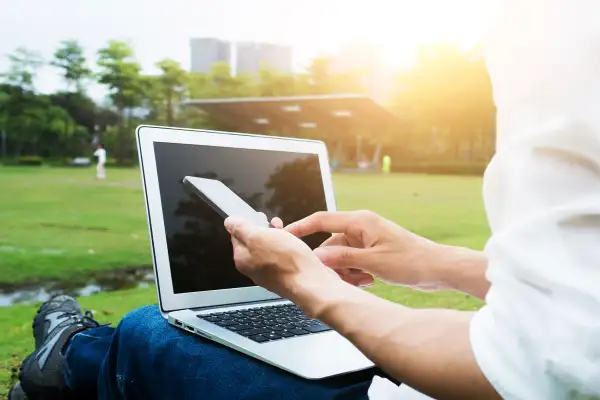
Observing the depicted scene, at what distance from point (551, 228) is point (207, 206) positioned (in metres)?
0.69

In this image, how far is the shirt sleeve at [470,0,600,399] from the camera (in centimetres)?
38

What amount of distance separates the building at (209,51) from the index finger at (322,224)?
4.53 metres

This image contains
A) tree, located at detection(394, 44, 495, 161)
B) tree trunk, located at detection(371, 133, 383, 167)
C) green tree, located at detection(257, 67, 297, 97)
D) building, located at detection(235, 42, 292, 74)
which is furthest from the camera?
tree, located at detection(394, 44, 495, 161)

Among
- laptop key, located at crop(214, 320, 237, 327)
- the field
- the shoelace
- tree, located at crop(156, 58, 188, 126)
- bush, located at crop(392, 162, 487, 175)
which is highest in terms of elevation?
tree, located at crop(156, 58, 188, 126)

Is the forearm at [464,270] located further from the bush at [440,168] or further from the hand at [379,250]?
the bush at [440,168]

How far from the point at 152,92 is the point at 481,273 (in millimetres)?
5095

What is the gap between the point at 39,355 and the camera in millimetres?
1190

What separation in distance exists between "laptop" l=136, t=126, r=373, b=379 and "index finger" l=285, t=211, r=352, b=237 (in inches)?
5.1

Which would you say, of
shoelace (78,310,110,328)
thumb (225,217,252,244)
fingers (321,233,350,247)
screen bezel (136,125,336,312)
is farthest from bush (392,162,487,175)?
thumb (225,217,252,244)

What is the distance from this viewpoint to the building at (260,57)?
552 centimetres

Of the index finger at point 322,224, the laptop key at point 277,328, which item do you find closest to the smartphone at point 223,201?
the index finger at point 322,224

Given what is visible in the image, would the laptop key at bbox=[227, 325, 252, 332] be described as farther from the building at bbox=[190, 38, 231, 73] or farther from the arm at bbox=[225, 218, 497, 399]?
the building at bbox=[190, 38, 231, 73]

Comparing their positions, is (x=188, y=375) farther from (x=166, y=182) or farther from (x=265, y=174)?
(x=265, y=174)

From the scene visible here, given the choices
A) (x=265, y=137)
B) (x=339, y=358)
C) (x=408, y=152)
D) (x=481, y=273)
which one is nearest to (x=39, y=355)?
(x=265, y=137)
